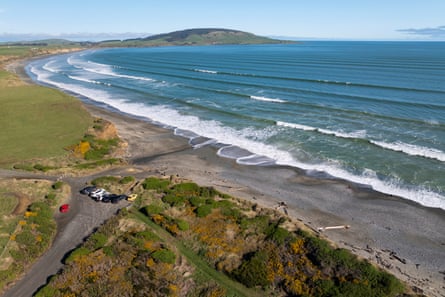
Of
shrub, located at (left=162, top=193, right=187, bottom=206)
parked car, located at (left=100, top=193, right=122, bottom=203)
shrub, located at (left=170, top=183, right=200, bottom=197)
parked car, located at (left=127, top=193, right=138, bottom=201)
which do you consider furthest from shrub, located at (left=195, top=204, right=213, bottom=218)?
parked car, located at (left=100, top=193, right=122, bottom=203)

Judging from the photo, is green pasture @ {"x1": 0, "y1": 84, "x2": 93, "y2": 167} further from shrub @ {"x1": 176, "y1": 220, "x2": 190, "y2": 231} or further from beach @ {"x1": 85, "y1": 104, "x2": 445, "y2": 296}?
shrub @ {"x1": 176, "y1": 220, "x2": 190, "y2": 231}

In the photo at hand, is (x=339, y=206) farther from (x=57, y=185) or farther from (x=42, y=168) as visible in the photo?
(x=42, y=168)

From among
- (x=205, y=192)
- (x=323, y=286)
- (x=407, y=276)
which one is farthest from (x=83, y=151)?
(x=407, y=276)

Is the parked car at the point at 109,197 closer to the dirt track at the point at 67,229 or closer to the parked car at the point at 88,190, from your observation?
the dirt track at the point at 67,229

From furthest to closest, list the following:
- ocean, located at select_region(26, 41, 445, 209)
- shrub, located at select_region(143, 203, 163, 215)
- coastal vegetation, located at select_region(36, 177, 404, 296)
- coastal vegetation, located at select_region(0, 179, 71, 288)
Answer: ocean, located at select_region(26, 41, 445, 209)
shrub, located at select_region(143, 203, 163, 215)
coastal vegetation, located at select_region(0, 179, 71, 288)
coastal vegetation, located at select_region(36, 177, 404, 296)

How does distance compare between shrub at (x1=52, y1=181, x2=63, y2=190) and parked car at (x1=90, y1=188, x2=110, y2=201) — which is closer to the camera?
parked car at (x1=90, y1=188, x2=110, y2=201)

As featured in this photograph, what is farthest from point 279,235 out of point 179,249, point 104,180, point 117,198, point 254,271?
point 104,180
